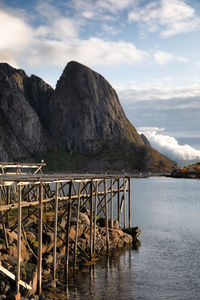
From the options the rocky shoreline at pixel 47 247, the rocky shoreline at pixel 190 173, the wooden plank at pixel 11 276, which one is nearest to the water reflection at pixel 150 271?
the rocky shoreline at pixel 47 247

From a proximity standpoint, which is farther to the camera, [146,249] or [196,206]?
[196,206]

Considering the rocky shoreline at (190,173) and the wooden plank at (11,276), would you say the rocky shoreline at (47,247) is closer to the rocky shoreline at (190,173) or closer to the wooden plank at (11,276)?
the wooden plank at (11,276)

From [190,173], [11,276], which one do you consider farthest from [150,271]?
[190,173]

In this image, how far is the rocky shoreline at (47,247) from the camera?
2248 centimetres

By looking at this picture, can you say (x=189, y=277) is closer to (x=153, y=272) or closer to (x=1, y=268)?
(x=153, y=272)

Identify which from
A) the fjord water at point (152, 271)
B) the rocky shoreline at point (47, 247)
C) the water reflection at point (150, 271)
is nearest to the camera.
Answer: the rocky shoreline at point (47, 247)

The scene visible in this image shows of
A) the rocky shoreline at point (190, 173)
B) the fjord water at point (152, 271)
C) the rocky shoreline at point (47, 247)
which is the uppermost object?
the rocky shoreline at point (190, 173)

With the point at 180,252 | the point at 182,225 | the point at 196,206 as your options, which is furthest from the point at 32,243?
the point at 196,206

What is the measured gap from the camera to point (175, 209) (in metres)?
73.2

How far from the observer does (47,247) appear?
29984 mm

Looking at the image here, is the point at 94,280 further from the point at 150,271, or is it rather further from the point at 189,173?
the point at 189,173

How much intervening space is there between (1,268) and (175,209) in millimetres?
56633

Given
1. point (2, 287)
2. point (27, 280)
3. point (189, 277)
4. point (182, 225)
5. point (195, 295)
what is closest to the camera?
point (2, 287)

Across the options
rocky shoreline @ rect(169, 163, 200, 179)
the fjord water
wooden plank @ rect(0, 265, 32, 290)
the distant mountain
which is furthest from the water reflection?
the distant mountain
